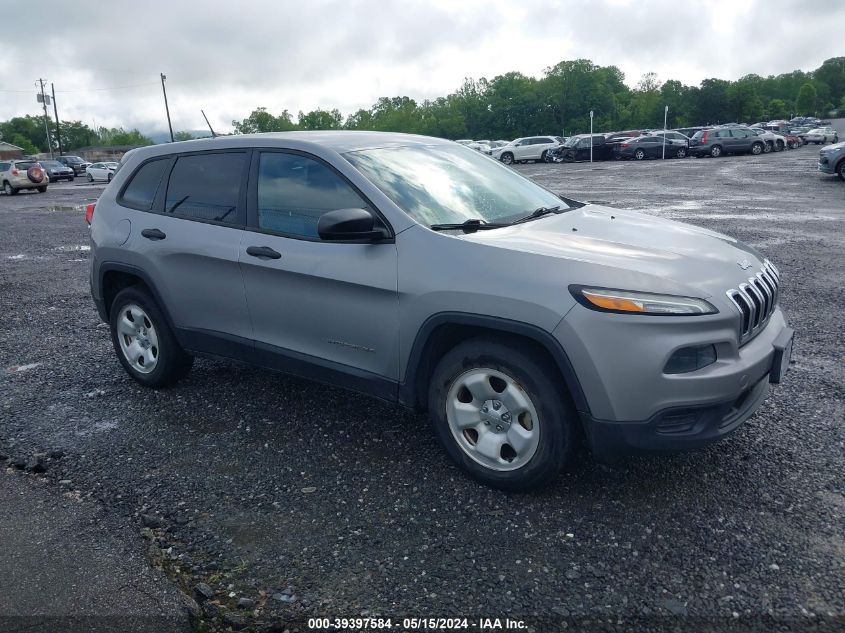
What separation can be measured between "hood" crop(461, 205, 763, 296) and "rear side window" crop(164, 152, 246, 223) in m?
1.67

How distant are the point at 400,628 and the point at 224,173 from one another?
3013mm

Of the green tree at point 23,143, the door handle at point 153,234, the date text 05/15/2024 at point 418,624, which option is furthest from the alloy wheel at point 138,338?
the green tree at point 23,143

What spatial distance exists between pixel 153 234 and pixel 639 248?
3.12 metres

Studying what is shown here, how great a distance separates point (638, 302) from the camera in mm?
3012

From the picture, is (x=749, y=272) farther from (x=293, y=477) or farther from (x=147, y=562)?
(x=147, y=562)

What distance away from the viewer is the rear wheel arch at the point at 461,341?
123 inches

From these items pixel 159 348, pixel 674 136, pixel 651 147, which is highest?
pixel 674 136

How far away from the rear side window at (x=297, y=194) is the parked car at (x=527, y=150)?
137 ft

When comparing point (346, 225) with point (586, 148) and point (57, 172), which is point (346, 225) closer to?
point (586, 148)

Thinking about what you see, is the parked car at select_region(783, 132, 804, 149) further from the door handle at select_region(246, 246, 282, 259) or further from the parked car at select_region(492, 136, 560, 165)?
the door handle at select_region(246, 246, 282, 259)

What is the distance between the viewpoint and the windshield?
3.81 meters

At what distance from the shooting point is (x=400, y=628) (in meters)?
2.61

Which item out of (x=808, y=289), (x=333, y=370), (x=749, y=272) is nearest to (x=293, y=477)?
(x=333, y=370)

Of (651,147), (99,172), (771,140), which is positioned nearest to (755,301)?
(651,147)
